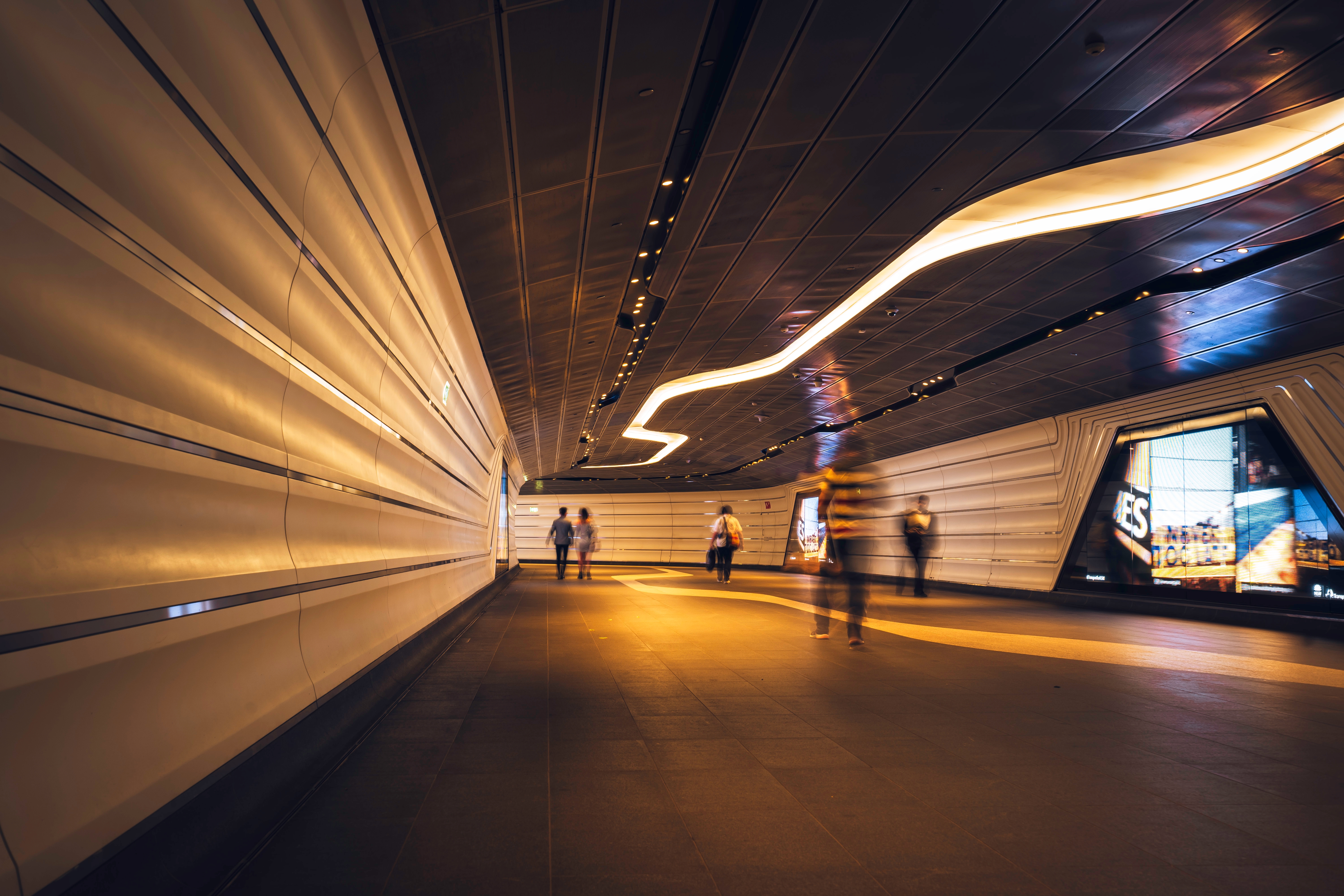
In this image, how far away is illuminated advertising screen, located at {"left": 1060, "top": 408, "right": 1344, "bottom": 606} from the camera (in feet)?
38.3

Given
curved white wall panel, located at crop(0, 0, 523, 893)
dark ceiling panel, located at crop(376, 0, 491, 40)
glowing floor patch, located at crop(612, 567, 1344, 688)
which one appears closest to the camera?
curved white wall panel, located at crop(0, 0, 523, 893)

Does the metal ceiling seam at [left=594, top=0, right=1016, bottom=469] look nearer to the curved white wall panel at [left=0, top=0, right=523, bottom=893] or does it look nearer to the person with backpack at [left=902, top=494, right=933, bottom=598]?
the curved white wall panel at [left=0, top=0, right=523, bottom=893]

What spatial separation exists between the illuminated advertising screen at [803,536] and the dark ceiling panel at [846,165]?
74.4ft

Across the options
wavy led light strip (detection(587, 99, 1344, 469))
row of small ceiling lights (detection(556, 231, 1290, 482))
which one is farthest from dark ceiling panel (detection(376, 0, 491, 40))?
row of small ceiling lights (detection(556, 231, 1290, 482))

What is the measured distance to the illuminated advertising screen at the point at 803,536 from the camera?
35.8 meters

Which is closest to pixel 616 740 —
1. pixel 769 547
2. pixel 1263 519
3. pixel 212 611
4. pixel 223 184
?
pixel 212 611

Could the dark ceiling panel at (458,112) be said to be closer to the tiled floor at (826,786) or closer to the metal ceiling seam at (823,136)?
the metal ceiling seam at (823,136)

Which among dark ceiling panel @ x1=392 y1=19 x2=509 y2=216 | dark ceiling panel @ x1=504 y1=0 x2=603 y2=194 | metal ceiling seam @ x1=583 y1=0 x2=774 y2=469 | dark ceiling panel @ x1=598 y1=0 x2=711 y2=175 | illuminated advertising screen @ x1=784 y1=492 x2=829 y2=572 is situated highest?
metal ceiling seam @ x1=583 y1=0 x2=774 y2=469

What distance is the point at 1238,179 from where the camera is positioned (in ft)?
24.2

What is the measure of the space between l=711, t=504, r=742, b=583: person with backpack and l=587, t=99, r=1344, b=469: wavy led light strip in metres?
9.93

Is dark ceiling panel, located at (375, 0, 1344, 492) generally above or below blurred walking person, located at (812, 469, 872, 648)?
above

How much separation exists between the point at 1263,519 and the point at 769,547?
2802 centimetres

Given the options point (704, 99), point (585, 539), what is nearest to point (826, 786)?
point (704, 99)

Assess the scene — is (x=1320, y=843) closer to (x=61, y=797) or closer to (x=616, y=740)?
(x=616, y=740)
